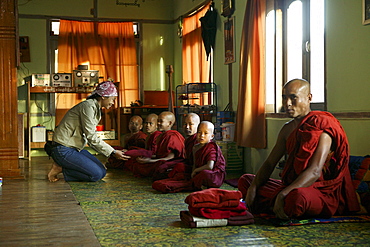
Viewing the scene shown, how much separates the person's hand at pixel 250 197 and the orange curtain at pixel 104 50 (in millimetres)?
6146

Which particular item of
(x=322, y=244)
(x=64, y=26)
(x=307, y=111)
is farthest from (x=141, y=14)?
(x=322, y=244)

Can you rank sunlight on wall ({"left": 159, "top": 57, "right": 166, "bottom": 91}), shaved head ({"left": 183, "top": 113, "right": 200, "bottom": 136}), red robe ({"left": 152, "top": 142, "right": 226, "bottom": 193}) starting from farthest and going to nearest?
sunlight on wall ({"left": 159, "top": 57, "right": 166, "bottom": 91})
shaved head ({"left": 183, "top": 113, "right": 200, "bottom": 136})
red robe ({"left": 152, "top": 142, "right": 226, "bottom": 193})

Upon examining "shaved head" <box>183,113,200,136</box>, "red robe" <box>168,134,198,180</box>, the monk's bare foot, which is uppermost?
"shaved head" <box>183,113,200,136</box>

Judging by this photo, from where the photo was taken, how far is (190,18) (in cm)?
829

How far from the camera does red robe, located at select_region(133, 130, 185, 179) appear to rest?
4.97 m

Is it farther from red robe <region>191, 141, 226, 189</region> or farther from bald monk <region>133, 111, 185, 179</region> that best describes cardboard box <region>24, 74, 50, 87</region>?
red robe <region>191, 141, 226, 189</region>

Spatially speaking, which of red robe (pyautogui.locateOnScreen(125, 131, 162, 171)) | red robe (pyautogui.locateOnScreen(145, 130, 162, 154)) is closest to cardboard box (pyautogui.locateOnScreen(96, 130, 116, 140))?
red robe (pyautogui.locateOnScreen(125, 131, 162, 171))

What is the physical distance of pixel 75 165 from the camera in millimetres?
5070

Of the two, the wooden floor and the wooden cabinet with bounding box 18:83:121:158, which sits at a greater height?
the wooden cabinet with bounding box 18:83:121:158

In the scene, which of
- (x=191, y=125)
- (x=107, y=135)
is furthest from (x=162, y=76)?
(x=191, y=125)

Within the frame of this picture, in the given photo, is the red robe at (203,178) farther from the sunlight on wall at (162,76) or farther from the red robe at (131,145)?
the sunlight on wall at (162,76)

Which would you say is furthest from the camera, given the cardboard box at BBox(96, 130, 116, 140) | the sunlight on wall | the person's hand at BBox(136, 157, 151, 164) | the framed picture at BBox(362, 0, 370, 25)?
the sunlight on wall

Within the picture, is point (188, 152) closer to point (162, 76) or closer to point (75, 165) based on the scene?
point (75, 165)

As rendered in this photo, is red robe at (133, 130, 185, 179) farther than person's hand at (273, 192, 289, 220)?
Yes
